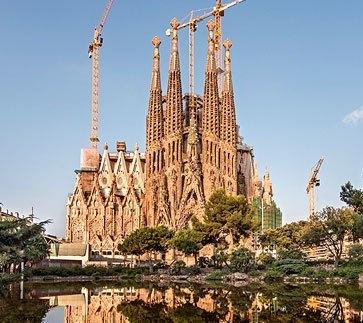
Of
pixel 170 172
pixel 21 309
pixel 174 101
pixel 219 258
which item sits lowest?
pixel 21 309

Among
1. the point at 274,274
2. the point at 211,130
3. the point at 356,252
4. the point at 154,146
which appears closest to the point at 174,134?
the point at 154,146

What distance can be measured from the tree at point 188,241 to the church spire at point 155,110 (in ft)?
105

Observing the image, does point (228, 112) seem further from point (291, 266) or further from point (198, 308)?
point (198, 308)

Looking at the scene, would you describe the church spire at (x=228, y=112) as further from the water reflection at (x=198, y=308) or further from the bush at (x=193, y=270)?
the water reflection at (x=198, y=308)

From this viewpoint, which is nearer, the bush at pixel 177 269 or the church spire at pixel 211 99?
→ the bush at pixel 177 269

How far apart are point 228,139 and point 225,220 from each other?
29989 mm

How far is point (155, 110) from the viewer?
90562 mm

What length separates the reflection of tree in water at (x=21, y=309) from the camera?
20.2m

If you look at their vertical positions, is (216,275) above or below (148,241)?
below

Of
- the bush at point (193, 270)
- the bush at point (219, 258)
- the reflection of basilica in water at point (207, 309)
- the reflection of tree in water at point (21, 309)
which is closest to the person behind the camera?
the reflection of tree in water at point (21, 309)

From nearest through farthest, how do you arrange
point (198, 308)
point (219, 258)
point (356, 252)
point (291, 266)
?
point (198, 308) → point (291, 266) → point (356, 252) → point (219, 258)

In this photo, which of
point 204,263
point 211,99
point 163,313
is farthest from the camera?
point 211,99

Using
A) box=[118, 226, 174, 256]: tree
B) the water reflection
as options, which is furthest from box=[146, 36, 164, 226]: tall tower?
the water reflection

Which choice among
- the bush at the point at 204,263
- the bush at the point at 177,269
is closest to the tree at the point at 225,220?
the bush at the point at 204,263
